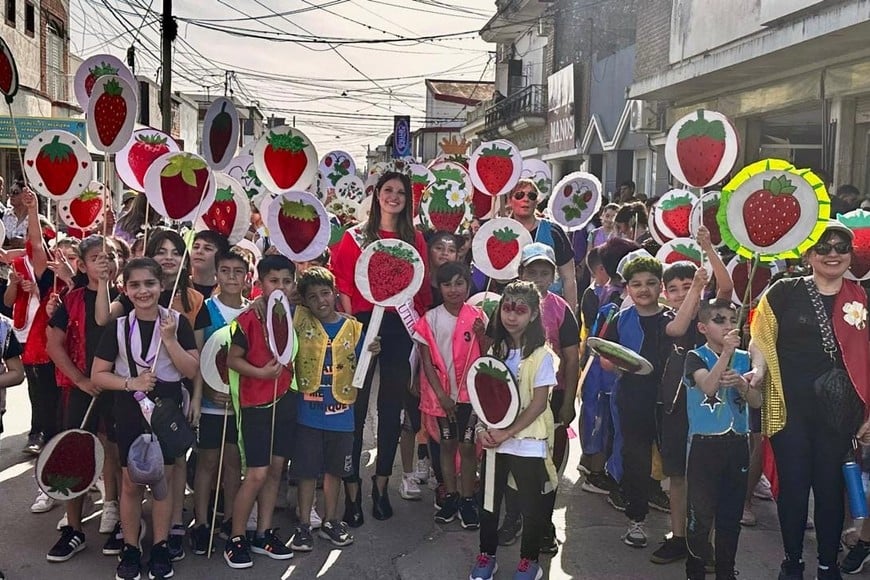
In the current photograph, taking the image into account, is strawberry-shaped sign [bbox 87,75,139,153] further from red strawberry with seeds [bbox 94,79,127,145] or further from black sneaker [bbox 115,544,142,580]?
black sneaker [bbox 115,544,142,580]

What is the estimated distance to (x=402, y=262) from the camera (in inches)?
177

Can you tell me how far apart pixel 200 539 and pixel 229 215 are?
192 cm

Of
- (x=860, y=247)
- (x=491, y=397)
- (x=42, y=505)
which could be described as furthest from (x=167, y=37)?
(x=860, y=247)

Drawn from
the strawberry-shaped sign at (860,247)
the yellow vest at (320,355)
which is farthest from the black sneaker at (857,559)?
the yellow vest at (320,355)

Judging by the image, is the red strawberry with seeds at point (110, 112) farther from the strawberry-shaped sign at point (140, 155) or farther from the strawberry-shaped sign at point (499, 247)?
the strawberry-shaped sign at point (499, 247)

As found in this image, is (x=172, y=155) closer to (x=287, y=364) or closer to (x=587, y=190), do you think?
(x=287, y=364)

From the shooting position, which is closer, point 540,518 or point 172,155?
point 540,518

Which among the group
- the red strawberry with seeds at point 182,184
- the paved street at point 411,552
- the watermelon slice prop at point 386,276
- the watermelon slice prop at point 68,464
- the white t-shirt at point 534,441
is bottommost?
the paved street at point 411,552

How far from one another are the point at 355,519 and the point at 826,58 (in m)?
8.26

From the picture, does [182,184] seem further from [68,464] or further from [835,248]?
[835,248]

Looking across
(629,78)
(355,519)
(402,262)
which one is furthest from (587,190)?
(629,78)

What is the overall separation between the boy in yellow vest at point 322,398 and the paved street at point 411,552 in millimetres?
242

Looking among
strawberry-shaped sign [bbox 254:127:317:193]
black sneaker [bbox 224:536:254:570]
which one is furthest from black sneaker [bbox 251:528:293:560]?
strawberry-shaped sign [bbox 254:127:317:193]

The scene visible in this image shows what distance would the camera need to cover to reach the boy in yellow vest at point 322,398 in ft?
14.0
